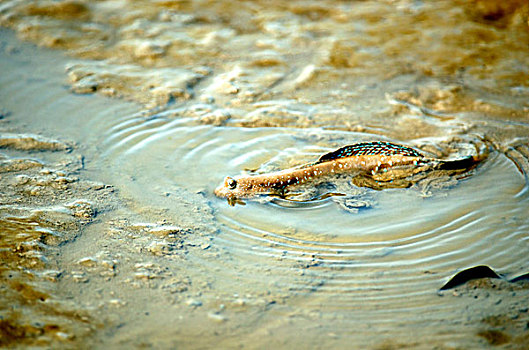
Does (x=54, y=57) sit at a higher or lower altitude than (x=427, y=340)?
higher

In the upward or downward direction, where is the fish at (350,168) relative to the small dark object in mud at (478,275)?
upward

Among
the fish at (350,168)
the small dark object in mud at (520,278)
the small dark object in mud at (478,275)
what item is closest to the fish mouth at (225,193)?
the fish at (350,168)

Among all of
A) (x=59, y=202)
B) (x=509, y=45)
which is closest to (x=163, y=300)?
(x=59, y=202)

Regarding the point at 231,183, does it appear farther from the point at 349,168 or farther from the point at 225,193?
the point at 349,168

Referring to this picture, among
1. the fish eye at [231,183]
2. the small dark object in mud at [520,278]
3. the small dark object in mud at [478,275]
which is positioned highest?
the fish eye at [231,183]

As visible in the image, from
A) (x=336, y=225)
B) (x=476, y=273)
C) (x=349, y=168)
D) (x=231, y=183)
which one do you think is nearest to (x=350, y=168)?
(x=349, y=168)

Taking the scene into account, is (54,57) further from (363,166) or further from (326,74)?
(363,166)

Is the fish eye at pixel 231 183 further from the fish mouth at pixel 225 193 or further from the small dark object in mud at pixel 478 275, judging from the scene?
the small dark object in mud at pixel 478 275
